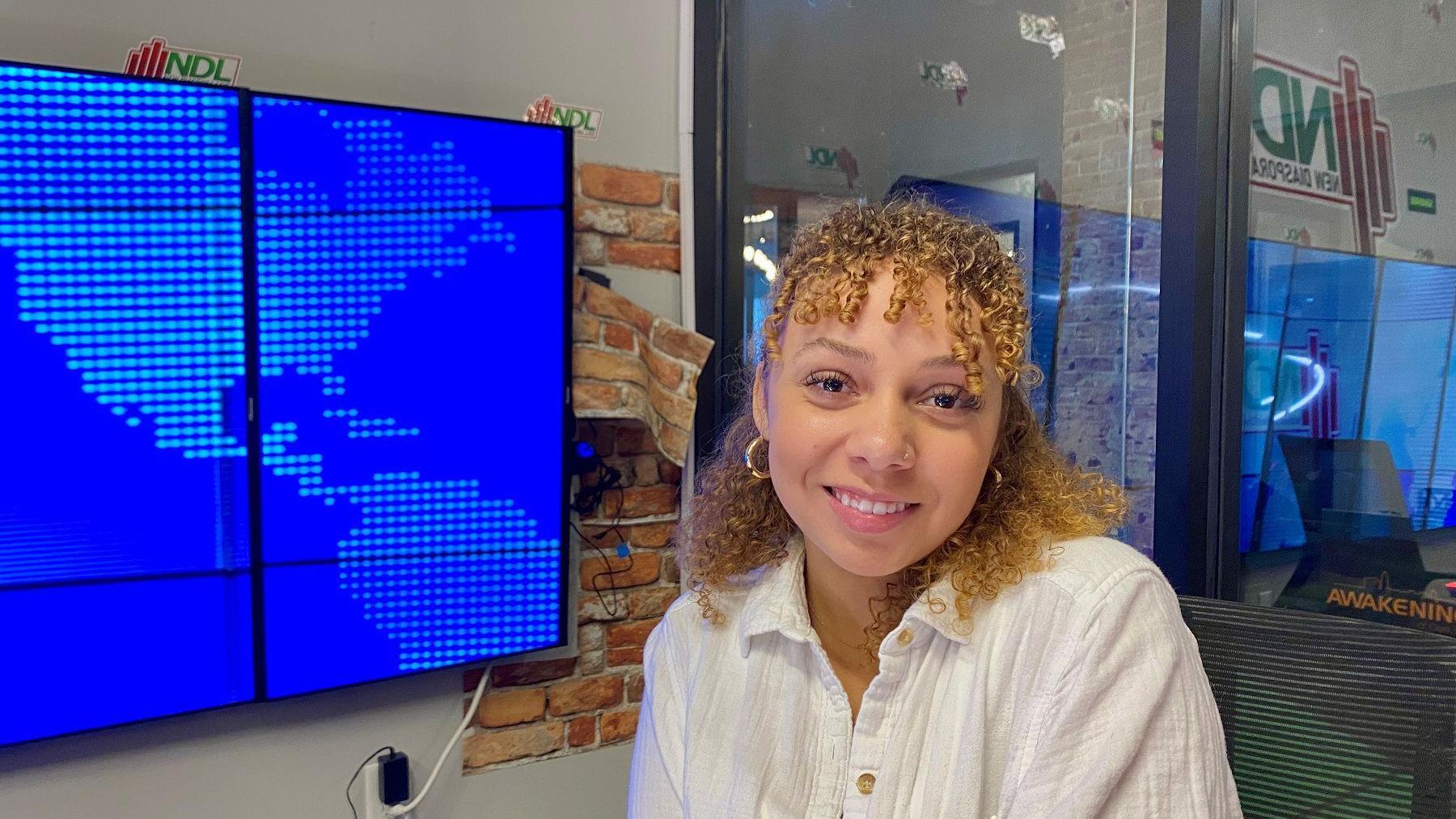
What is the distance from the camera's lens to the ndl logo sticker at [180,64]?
6.56 ft

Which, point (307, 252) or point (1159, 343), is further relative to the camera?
point (307, 252)

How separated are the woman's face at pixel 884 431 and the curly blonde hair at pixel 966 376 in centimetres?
2

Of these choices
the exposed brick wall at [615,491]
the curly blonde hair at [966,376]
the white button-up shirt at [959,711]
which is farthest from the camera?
the exposed brick wall at [615,491]

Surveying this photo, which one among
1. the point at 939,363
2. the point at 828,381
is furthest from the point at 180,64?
the point at 939,363

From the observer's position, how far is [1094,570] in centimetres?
109

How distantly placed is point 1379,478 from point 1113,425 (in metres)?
0.44

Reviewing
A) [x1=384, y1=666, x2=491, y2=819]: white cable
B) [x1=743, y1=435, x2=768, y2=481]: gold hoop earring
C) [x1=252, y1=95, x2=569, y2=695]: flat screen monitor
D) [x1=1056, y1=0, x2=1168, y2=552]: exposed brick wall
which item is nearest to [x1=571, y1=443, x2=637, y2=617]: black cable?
[x1=252, y1=95, x2=569, y2=695]: flat screen monitor

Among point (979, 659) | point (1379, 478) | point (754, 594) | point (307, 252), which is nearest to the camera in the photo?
point (979, 659)

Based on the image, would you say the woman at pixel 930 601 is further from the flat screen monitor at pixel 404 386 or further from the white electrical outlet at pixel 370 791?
the white electrical outlet at pixel 370 791

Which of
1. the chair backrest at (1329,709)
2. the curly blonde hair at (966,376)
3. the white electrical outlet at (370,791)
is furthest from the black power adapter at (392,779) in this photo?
the chair backrest at (1329,709)

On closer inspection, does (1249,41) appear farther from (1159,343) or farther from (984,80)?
(984,80)

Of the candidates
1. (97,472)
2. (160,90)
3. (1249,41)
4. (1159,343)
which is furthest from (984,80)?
(97,472)

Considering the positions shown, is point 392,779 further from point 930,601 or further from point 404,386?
point 930,601

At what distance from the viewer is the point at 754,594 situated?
1.29 m
